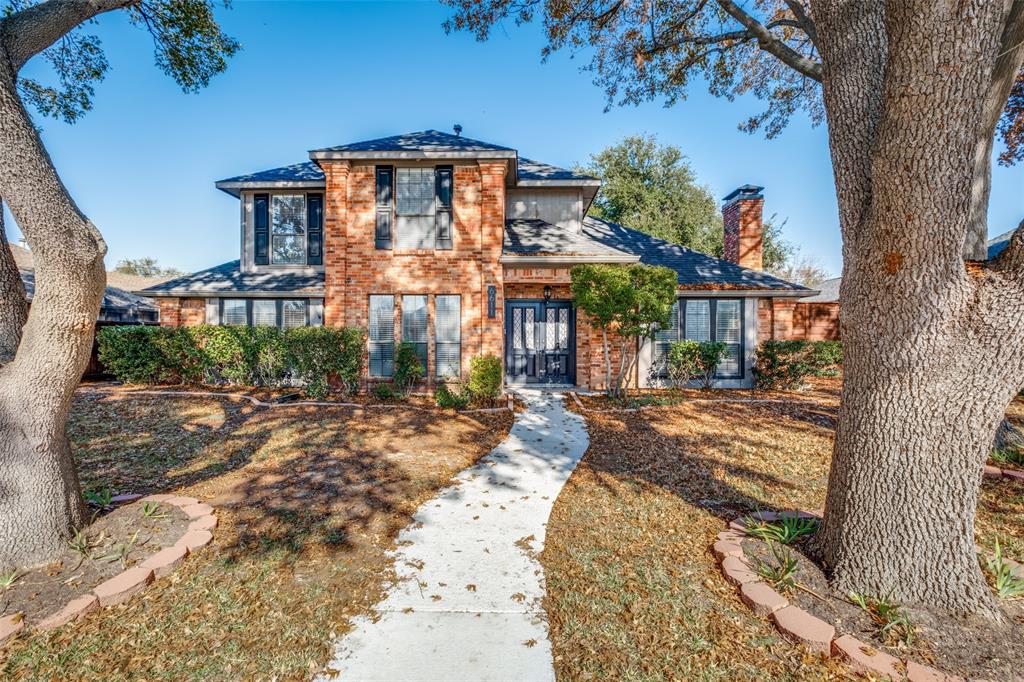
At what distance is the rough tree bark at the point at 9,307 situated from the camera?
3.22m

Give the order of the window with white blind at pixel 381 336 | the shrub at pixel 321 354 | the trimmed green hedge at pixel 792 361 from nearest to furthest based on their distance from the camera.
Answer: the shrub at pixel 321 354
the window with white blind at pixel 381 336
the trimmed green hedge at pixel 792 361

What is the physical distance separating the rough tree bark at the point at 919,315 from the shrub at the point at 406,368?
26.9ft

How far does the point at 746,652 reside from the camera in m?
2.40

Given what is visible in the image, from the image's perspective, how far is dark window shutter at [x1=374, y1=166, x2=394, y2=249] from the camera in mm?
10328

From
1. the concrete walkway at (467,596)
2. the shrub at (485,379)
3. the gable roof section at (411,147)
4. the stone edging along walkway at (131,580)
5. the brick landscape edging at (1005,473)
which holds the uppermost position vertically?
the gable roof section at (411,147)

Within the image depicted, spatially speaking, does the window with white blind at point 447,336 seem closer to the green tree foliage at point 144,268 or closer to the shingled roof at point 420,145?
the shingled roof at point 420,145

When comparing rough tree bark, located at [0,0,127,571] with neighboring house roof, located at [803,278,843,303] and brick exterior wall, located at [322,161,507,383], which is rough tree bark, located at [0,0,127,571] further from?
neighboring house roof, located at [803,278,843,303]

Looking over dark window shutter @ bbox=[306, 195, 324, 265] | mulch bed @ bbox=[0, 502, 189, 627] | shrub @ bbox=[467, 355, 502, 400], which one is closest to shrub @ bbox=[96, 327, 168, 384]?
dark window shutter @ bbox=[306, 195, 324, 265]

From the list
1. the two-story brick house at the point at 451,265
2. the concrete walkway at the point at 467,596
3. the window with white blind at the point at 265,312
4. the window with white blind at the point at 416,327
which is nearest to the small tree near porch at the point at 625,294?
the two-story brick house at the point at 451,265

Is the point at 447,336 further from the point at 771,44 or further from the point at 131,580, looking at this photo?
the point at 771,44

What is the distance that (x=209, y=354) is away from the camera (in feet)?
33.3

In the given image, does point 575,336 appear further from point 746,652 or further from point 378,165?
point 746,652

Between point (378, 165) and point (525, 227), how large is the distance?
159 inches

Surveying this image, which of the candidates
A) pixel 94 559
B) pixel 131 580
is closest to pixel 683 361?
pixel 131 580
